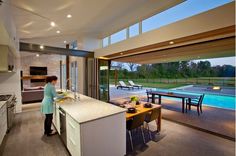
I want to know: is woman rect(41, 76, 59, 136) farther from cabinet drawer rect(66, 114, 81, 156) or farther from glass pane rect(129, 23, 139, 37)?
glass pane rect(129, 23, 139, 37)

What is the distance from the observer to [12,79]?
185 inches

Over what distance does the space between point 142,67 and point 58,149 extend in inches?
360

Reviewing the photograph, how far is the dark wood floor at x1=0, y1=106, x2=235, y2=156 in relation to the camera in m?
2.47

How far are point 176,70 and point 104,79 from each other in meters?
5.25

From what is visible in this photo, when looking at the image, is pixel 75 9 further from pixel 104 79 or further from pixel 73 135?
pixel 104 79

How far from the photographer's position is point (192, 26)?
9.26 ft

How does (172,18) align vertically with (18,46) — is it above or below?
above

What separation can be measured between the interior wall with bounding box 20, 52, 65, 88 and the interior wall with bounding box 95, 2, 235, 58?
7.09 metres

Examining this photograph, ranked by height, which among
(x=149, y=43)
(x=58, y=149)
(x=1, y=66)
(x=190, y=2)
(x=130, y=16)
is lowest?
(x=58, y=149)

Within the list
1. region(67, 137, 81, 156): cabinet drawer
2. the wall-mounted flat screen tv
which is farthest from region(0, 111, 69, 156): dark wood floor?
the wall-mounted flat screen tv

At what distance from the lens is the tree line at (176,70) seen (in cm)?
608

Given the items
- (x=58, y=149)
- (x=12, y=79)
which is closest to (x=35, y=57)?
(x=12, y=79)

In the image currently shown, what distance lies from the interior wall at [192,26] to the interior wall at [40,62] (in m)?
7.09

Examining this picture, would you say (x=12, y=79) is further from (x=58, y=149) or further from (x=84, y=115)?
(x=84, y=115)
